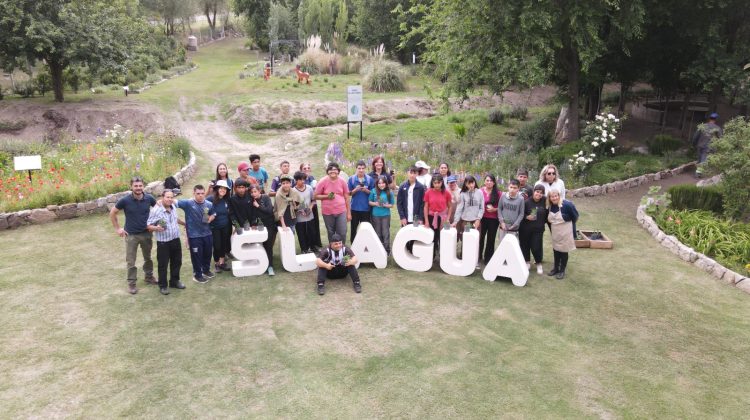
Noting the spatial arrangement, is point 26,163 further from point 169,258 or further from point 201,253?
point 201,253

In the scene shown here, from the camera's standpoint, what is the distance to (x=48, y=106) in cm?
1930

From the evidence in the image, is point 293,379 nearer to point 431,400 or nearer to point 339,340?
point 339,340

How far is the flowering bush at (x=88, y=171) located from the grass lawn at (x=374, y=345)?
1.95 meters

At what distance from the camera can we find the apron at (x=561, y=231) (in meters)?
7.24

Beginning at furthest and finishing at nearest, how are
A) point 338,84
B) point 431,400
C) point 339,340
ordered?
point 338,84
point 339,340
point 431,400

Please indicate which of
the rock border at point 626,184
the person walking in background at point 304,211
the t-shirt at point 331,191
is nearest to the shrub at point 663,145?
the rock border at point 626,184

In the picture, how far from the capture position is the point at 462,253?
7.48m

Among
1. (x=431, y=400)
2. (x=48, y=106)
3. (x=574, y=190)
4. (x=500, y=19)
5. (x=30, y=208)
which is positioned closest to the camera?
(x=431, y=400)

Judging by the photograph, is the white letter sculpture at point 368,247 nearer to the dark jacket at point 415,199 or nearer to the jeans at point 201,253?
the dark jacket at point 415,199

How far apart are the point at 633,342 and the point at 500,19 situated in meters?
9.45

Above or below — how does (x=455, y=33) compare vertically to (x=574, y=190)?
above

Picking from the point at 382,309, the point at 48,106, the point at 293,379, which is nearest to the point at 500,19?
the point at 382,309

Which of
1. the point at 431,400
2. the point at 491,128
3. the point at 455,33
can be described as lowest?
the point at 431,400

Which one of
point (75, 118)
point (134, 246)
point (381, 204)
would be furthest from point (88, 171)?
point (75, 118)
